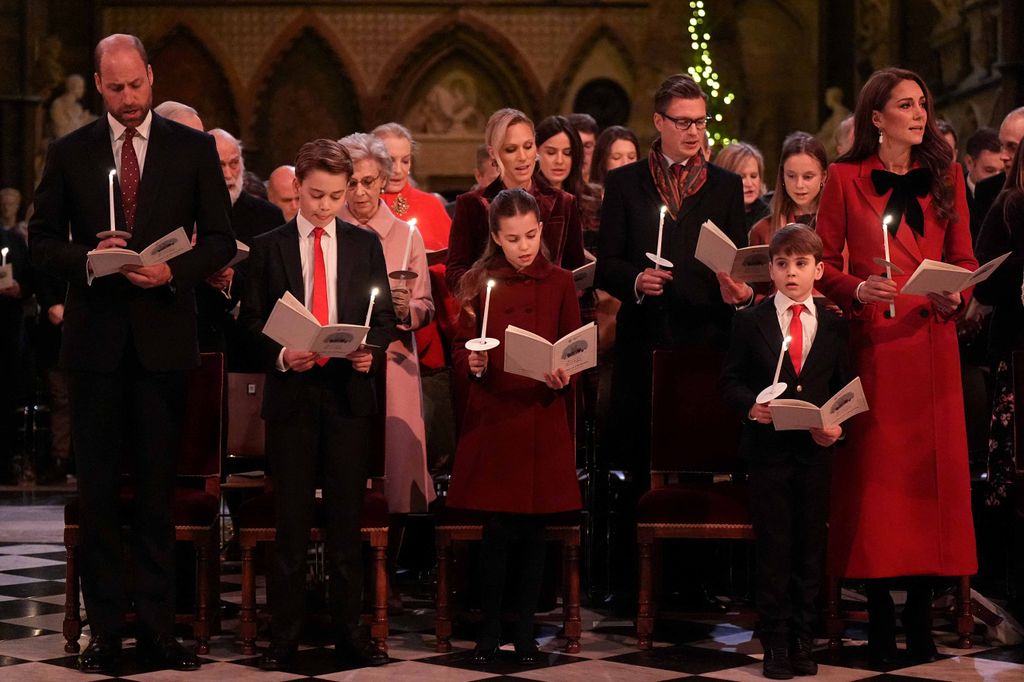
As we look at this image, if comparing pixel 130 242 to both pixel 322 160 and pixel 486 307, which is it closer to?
pixel 322 160

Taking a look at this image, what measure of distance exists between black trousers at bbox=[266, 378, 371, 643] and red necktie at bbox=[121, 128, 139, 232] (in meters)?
0.75

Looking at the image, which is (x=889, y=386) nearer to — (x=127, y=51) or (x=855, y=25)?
(x=127, y=51)

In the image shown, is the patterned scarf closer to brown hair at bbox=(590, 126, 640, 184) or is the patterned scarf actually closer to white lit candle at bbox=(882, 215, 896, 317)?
white lit candle at bbox=(882, 215, 896, 317)

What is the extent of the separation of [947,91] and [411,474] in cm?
849

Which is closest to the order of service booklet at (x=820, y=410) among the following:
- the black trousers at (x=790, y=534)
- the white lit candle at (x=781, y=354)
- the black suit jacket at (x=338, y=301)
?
the white lit candle at (x=781, y=354)

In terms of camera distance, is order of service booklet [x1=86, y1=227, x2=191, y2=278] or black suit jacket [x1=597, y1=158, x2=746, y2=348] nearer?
order of service booklet [x1=86, y1=227, x2=191, y2=278]

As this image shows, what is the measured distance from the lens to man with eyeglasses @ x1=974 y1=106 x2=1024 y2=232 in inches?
236

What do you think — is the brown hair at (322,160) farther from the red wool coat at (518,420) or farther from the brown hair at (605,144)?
the brown hair at (605,144)

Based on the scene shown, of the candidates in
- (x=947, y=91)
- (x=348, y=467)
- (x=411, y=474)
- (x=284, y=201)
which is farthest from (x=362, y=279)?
(x=947, y=91)

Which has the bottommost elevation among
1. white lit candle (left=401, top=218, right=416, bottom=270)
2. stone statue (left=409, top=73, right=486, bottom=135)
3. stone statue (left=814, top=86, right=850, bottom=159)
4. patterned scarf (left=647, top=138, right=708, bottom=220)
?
white lit candle (left=401, top=218, right=416, bottom=270)

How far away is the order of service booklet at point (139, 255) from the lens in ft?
13.9

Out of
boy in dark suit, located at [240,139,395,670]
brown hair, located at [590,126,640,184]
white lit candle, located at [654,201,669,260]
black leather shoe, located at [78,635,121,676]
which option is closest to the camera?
black leather shoe, located at [78,635,121,676]

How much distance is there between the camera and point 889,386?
4586mm

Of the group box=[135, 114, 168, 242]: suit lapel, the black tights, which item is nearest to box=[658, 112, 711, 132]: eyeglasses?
the black tights
